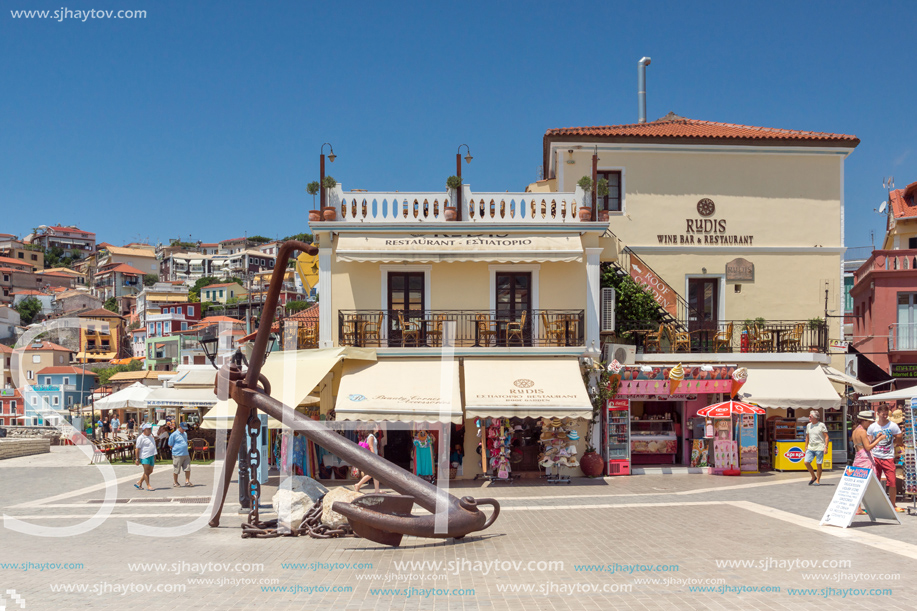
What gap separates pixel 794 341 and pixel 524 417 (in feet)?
29.4

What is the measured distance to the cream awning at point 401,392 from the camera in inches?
631

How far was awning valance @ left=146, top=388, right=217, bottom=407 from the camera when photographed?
23.4 m

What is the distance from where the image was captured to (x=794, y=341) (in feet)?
65.1

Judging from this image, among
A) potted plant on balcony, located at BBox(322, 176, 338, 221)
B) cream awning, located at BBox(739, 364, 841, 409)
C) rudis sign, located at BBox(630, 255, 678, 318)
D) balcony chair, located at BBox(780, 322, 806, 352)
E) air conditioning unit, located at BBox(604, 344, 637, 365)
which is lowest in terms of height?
cream awning, located at BBox(739, 364, 841, 409)

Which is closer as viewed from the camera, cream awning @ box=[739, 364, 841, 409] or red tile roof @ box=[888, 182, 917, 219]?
cream awning @ box=[739, 364, 841, 409]

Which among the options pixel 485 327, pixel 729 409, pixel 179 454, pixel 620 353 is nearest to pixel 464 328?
pixel 485 327

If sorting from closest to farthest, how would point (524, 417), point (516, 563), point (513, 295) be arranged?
point (516, 563) < point (524, 417) < point (513, 295)

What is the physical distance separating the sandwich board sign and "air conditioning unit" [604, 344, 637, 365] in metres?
8.21

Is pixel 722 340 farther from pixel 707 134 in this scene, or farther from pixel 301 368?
pixel 301 368

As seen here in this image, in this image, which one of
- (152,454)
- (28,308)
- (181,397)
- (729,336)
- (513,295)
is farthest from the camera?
(28,308)

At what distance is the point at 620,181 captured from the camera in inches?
843

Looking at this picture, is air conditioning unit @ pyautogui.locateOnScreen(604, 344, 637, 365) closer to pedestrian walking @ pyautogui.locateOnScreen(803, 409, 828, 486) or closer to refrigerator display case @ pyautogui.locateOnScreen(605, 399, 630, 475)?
refrigerator display case @ pyautogui.locateOnScreen(605, 399, 630, 475)

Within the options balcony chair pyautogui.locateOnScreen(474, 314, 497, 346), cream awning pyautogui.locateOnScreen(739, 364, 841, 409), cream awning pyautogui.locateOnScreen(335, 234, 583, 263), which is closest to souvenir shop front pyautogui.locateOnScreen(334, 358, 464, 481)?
balcony chair pyautogui.locateOnScreen(474, 314, 497, 346)

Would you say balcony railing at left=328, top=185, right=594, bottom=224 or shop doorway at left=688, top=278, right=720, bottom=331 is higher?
balcony railing at left=328, top=185, right=594, bottom=224
